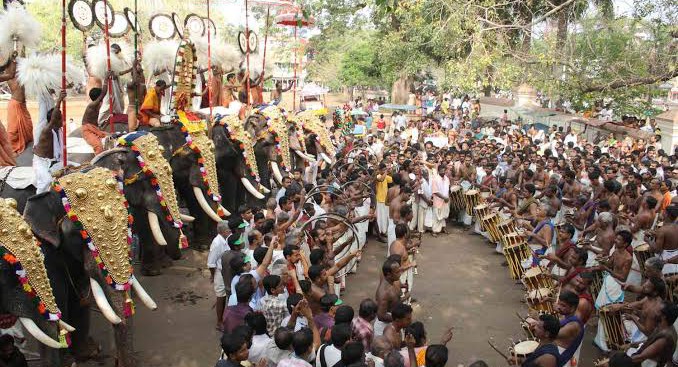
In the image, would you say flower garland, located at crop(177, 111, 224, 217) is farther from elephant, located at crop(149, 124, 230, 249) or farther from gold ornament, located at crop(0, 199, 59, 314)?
gold ornament, located at crop(0, 199, 59, 314)

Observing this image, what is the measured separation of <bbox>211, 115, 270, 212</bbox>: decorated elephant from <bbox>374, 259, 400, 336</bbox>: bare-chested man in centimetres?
464

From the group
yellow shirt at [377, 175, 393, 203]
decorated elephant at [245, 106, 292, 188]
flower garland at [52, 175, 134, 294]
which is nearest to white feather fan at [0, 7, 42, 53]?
flower garland at [52, 175, 134, 294]

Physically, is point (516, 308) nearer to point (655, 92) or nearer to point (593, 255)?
point (593, 255)

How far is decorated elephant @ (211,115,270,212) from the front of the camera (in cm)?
999

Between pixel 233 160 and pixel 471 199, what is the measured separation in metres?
4.83

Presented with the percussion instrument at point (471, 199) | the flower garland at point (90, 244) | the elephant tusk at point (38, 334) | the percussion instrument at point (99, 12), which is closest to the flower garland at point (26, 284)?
the elephant tusk at point (38, 334)

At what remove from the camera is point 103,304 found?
537 cm

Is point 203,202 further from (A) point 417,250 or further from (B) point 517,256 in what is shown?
(B) point 517,256

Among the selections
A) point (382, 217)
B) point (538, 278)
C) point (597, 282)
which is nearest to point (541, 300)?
point (538, 278)

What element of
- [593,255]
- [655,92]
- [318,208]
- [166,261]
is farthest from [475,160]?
[655,92]

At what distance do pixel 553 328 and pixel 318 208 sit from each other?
4.15m

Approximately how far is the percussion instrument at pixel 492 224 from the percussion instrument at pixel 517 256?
1.02 meters

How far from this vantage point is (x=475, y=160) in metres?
13.3

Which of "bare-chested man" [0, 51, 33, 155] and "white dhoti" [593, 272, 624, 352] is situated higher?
"bare-chested man" [0, 51, 33, 155]
